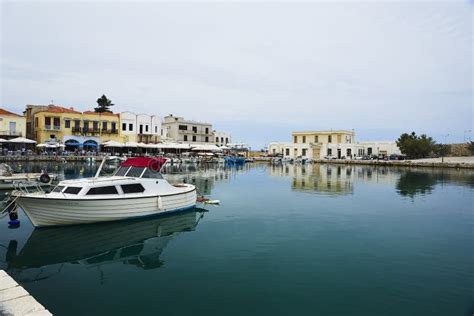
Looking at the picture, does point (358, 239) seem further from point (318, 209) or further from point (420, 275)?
point (318, 209)

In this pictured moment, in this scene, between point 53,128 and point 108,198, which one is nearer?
point 108,198

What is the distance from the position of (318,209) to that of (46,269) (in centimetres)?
1664

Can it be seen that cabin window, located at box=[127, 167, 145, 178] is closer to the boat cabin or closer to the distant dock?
the boat cabin

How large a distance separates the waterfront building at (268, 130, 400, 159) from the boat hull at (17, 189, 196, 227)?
8622cm

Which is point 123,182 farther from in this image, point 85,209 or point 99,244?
point 99,244

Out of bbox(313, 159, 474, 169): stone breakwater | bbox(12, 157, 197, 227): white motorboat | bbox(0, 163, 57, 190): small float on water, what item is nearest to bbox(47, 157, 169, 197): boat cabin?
bbox(12, 157, 197, 227): white motorboat

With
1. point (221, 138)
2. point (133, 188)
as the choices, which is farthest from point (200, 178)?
point (221, 138)

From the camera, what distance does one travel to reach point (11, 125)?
60.7 meters

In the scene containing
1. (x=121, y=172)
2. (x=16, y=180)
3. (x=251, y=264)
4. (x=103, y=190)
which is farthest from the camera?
(x=16, y=180)

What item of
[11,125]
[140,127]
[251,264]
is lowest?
[251,264]

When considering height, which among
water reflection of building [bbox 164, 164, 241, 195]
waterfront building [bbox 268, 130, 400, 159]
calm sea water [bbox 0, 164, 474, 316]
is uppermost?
waterfront building [bbox 268, 130, 400, 159]

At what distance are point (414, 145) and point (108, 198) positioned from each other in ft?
301

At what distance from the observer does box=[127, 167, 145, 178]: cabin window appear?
60.1 feet

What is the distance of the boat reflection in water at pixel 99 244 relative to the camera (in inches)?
485
